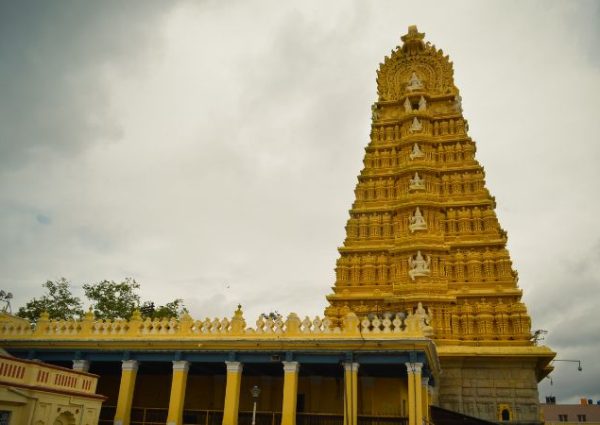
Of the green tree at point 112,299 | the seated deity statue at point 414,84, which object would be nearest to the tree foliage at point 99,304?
the green tree at point 112,299

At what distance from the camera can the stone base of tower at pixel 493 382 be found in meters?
30.5

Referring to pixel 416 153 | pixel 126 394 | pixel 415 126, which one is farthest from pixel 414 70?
pixel 126 394

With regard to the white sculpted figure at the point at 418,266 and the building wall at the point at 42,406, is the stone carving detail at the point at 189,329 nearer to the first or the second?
the building wall at the point at 42,406

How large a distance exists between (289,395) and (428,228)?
1900 cm

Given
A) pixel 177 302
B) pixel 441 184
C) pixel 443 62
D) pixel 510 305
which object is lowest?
pixel 510 305

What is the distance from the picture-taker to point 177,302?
5234 cm

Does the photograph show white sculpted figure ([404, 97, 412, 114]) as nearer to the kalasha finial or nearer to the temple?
the temple

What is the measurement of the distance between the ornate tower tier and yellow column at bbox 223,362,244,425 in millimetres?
12806

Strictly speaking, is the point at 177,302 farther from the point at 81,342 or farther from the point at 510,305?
the point at 510,305

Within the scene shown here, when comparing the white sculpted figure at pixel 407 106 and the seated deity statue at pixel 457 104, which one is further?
the white sculpted figure at pixel 407 106

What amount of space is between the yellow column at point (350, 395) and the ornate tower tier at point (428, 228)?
39.5 ft

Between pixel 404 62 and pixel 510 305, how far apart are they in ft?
79.6

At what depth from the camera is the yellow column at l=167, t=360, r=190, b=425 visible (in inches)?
959

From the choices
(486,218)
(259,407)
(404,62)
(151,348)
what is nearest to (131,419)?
(151,348)
